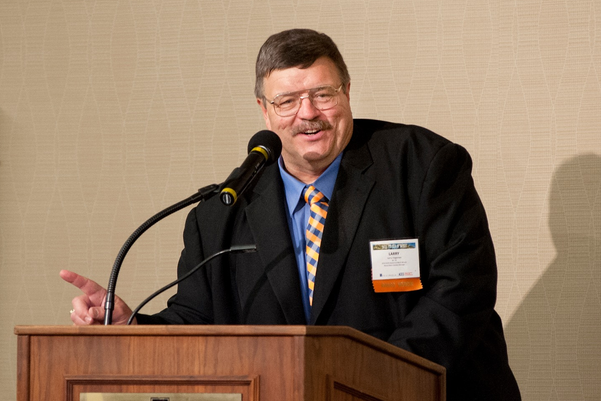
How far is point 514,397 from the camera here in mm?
2236

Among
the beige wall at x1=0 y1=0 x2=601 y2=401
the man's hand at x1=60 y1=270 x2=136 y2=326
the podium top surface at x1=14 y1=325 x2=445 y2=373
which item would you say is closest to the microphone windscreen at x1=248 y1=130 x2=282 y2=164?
the man's hand at x1=60 y1=270 x2=136 y2=326

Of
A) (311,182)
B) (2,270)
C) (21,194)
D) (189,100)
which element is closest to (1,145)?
(21,194)

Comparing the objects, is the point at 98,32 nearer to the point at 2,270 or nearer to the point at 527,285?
the point at 2,270

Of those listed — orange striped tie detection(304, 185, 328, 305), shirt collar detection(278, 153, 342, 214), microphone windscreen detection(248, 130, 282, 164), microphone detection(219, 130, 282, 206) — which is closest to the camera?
microphone detection(219, 130, 282, 206)

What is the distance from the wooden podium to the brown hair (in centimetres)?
102

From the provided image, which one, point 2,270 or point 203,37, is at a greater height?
point 203,37

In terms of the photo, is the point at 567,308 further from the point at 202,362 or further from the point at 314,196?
the point at 202,362

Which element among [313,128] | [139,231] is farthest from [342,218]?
[139,231]

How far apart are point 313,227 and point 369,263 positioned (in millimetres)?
198

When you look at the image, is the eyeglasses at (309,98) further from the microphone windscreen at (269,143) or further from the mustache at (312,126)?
the microphone windscreen at (269,143)

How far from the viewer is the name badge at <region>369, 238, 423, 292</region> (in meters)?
2.09

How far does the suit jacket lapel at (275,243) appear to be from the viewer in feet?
7.07

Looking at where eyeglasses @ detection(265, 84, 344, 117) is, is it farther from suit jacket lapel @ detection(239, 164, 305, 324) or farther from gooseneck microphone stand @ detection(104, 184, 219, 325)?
gooseneck microphone stand @ detection(104, 184, 219, 325)

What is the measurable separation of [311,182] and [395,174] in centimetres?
26
